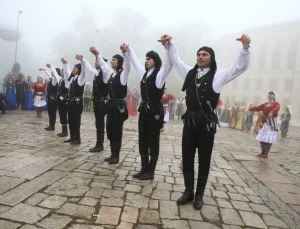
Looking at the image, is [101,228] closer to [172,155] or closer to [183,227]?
[183,227]

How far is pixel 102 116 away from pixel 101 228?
3.42 metres

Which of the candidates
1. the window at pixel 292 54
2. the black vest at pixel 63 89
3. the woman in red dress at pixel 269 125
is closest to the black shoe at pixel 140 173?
the black vest at pixel 63 89

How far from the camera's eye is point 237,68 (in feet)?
10.3

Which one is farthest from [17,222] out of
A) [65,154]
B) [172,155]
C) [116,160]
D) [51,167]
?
[172,155]

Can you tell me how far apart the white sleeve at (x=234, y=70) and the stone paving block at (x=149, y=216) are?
160 centimetres

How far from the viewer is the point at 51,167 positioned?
4.49 m

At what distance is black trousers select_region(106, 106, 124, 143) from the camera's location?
499 centimetres

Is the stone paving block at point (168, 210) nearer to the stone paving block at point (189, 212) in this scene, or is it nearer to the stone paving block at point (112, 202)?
the stone paving block at point (189, 212)

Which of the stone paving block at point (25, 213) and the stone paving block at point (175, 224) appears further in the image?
the stone paving block at point (175, 224)

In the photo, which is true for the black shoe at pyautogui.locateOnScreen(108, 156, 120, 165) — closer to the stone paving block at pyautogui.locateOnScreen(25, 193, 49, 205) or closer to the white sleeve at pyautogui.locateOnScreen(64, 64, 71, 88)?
the stone paving block at pyautogui.locateOnScreen(25, 193, 49, 205)

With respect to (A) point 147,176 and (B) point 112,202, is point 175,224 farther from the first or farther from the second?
(A) point 147,176

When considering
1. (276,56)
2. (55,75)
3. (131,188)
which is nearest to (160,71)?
(131,188)

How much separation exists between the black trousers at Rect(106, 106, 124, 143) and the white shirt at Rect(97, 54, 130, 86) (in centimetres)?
53

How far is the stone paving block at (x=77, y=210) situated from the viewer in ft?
9.37
